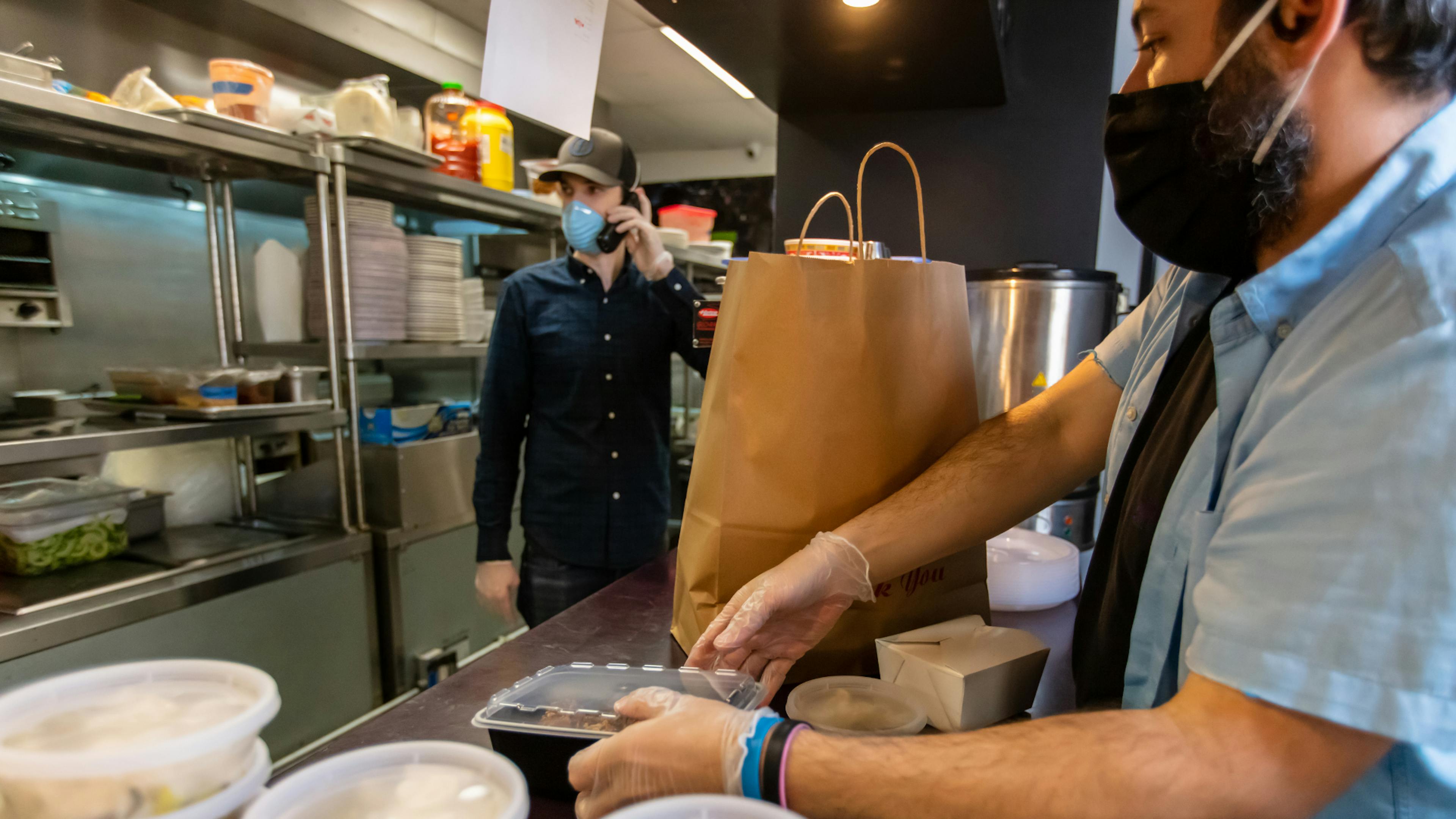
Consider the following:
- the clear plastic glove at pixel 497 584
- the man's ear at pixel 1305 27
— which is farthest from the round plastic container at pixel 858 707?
the clear plastic glove at pixel 497 584

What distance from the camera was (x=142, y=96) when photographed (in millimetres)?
1828

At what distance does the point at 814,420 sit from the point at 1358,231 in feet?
1.60

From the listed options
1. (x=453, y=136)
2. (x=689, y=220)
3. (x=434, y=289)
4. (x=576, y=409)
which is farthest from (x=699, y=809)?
(x=689, y=220)

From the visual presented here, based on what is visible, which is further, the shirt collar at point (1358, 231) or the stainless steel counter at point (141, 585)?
the stainless steel counter at point (141, 585)

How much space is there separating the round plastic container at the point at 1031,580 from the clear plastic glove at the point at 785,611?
1.14ft

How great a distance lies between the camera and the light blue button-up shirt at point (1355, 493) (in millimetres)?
439

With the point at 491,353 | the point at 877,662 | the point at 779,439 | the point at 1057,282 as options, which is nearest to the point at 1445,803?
the point at 877,662

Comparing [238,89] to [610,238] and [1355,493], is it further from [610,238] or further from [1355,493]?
[1355,493]

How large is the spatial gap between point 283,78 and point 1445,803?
3.38 m

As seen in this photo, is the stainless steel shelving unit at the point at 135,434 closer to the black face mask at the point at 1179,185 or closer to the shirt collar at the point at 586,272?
the shirt collar at the point at 586,272

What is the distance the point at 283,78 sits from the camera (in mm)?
2676

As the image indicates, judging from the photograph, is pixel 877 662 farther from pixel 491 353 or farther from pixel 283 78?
pixel 283 78

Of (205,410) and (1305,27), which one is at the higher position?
(1305,27)

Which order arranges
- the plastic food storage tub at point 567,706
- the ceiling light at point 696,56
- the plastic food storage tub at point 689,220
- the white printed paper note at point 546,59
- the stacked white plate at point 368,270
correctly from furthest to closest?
the plastic food storage tub at point 689,220 < the ceiling light at point 696,56 < the stacked white plate at point 368,270 < the white printed paper note at point 546,59 < the plastic food storage tub at point 567,706
